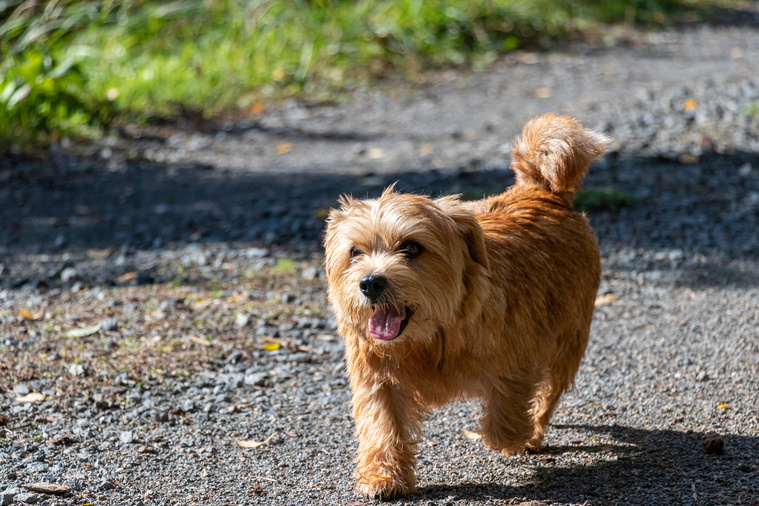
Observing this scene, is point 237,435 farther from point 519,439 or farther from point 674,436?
point 674,436

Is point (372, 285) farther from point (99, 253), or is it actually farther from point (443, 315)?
point (99, 253)

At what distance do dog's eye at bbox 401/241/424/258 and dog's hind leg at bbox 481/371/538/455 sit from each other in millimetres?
750

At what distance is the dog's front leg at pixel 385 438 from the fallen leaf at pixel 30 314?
9.71 ft

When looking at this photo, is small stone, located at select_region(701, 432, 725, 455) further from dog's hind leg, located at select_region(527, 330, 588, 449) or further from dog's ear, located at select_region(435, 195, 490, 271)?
dog's ear, located at select_region(435, 195, 490, 271)

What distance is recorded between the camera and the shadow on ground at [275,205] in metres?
6.81

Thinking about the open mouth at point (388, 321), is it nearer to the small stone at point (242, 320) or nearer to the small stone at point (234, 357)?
the small stone at point (234, 357)

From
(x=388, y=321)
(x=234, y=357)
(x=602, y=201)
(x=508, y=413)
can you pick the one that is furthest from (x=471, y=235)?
(x=602, y=201)

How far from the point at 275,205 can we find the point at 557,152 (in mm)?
4071

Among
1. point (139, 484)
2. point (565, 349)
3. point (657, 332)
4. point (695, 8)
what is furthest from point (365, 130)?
point (695, 8)

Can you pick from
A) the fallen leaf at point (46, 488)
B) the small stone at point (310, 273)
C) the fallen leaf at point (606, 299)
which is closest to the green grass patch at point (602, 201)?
the fallen leaf at point (606, 299)

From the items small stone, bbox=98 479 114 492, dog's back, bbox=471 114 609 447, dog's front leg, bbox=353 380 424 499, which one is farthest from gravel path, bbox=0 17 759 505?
dog's back, bbox=471 114 609 447

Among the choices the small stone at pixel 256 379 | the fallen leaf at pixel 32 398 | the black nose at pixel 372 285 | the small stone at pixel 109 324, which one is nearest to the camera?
the black nose at pixel 372 285

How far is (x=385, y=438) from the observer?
143 inches

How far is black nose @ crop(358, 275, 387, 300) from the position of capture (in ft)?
10.9
